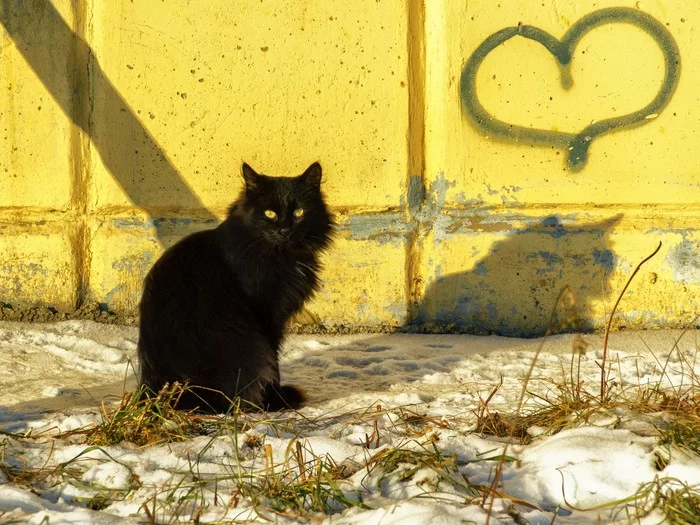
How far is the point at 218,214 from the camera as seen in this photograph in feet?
16.7

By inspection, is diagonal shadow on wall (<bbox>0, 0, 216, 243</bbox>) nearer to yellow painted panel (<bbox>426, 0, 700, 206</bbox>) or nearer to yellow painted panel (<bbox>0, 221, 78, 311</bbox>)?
yellow painted panel (<bbox>0, 221, 78, 311</bbox>)

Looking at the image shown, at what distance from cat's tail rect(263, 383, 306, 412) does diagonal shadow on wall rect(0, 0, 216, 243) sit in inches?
68.0

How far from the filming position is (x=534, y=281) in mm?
5023

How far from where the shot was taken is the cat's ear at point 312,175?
4051mm

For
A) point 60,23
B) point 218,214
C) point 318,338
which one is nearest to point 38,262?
point 218,214

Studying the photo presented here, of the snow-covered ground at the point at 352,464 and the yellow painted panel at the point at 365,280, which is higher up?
the yellow painted panel at the point at 365,280

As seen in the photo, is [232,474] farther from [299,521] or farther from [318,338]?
[318,338]

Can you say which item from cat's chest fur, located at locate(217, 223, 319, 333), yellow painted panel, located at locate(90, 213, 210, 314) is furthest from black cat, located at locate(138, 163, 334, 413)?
yellow painted panel, located at locate(90, 213, 210, 314)

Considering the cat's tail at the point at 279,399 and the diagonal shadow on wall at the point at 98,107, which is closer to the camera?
the cat's tail at the point at 279,399

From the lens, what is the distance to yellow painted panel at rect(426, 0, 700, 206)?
16.0 feet

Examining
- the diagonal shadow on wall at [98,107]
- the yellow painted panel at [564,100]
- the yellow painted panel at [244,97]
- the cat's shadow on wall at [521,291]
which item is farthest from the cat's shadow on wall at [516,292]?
the diagonal shadow on wall at [98,107]

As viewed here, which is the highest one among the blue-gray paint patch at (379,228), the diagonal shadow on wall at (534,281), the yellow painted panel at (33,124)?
the yellow painted panel at (33,124)

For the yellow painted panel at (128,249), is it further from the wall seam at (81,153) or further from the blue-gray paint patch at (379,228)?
the blue-gray paint patch at (379,228)

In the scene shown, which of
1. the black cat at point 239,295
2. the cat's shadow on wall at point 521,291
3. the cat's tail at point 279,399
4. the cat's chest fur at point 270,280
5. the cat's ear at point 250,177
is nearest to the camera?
the black cat at point 239,295
